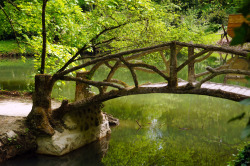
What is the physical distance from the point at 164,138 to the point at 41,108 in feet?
10.9

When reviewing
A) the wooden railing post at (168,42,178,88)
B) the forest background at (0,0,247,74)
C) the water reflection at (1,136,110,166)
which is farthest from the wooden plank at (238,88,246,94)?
the water reflection at (1,136,110,166)

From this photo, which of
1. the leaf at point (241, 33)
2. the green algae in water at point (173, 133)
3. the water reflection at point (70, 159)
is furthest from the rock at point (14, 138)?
the leaf at point (241, 33)

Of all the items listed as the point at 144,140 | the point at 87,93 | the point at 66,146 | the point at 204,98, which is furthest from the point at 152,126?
the point at 204,98

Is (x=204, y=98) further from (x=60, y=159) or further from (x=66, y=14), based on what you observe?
(x=60, y=159)

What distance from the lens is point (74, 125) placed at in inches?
261

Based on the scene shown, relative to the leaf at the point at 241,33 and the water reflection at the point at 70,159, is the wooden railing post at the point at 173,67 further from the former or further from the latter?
the leaf at the point at 241,33

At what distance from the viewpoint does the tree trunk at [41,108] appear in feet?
19.8

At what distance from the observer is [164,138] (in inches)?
288

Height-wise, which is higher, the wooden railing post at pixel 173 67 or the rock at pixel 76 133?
the wooden railing post at pixel 173 67

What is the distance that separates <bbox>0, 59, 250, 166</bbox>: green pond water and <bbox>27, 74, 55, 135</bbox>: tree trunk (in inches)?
25.5

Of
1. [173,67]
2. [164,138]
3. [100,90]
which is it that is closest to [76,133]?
[100,90]

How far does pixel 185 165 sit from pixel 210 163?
0.57 metres

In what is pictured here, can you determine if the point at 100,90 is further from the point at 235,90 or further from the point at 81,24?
the point at 81,24

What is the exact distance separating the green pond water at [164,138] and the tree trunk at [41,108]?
0.65 metres
